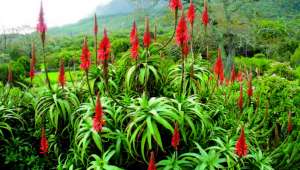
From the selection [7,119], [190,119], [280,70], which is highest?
[280,70]

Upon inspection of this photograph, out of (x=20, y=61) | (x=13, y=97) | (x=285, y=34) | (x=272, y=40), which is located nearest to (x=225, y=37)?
(x=272, y=40)

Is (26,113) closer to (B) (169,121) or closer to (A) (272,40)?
(B) (169,121)

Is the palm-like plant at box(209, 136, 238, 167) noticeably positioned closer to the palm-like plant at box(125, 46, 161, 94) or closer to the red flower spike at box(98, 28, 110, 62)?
the palm-like plant at box(125, 46, 161, 94)

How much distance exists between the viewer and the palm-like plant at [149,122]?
11.6 ft

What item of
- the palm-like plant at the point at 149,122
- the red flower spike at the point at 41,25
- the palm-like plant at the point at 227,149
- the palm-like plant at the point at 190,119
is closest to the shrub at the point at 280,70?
the palm-like plant at the point at 227,149

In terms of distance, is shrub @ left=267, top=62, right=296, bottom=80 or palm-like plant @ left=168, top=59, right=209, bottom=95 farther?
shrub @ left=267, top=62, right=296, bottom=80

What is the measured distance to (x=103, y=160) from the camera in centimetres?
362

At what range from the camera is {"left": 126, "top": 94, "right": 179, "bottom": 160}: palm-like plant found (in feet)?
11.6

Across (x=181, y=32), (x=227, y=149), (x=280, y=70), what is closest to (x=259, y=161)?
(x=227, y=149)

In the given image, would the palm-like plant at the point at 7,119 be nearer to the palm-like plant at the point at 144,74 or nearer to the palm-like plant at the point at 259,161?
the palm-like plant at the point at 144,74

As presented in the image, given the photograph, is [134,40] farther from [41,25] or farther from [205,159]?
[205,159]

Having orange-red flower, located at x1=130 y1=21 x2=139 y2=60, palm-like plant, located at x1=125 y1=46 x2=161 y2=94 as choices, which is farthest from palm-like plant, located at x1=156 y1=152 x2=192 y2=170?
orange-red flower, located at x1=130 y1=21 x2=139 y2=60

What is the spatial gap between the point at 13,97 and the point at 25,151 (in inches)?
30.6

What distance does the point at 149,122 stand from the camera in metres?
3.55
